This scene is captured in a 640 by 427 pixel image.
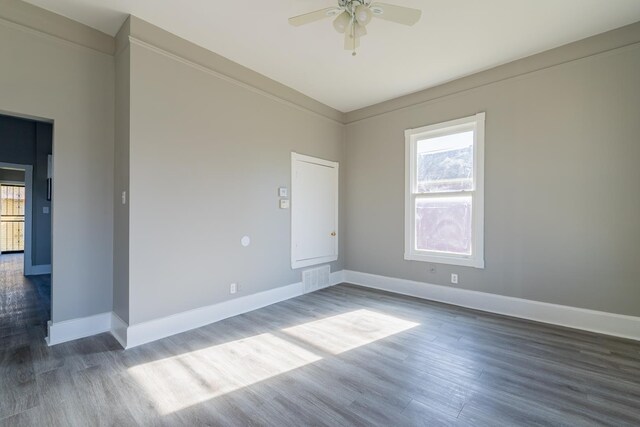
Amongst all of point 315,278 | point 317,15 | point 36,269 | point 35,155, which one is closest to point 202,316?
point 315,278

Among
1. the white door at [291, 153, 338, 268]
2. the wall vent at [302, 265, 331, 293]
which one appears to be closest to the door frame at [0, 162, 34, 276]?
the white door at [291, 153, 338, 268]

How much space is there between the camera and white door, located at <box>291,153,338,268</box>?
14.2ft

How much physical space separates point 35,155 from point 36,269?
2231 millimetres

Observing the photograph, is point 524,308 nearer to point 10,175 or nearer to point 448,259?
point 448,259

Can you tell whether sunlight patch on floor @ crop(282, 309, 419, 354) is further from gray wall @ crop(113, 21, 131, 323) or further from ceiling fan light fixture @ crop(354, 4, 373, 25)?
ceiling fan light fixture @ crop(354, 4, 373, 25)

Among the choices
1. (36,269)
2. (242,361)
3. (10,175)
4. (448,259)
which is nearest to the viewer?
(242,361)

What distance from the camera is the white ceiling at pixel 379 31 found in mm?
2533

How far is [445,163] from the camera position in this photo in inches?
158

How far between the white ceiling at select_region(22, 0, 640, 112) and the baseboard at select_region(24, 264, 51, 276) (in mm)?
5124

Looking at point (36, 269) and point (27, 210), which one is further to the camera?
point (27, 210)

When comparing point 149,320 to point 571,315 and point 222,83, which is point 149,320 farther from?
point 571,315

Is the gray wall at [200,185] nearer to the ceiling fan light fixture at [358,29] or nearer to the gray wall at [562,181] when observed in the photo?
the ceiling fan light fixture at [358,29]

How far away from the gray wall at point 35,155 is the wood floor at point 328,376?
3.04m

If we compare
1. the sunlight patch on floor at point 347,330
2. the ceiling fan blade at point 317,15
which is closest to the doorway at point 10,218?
the sunlight patch on floor at point 347,330
